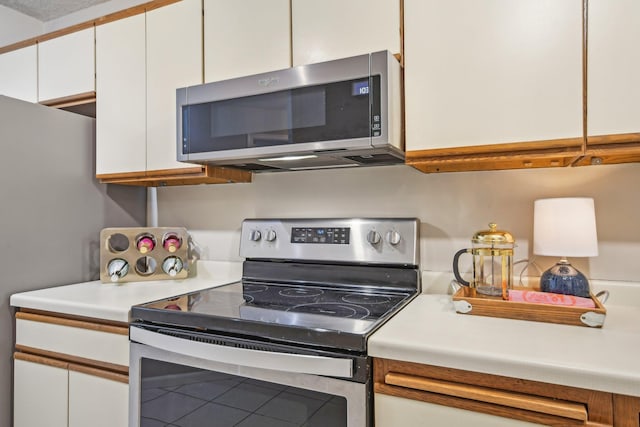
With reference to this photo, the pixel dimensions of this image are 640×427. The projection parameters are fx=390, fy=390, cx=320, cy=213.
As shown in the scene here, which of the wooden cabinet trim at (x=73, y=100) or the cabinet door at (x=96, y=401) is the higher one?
the wooden cabinet trim at (x=73, y=100)

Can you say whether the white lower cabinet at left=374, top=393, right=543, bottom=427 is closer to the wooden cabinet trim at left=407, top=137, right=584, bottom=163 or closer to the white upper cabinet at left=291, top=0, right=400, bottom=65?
the wooden cabinet trim at left=407, top=137, right=584, bottom=163

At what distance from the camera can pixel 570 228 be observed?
1.17 m

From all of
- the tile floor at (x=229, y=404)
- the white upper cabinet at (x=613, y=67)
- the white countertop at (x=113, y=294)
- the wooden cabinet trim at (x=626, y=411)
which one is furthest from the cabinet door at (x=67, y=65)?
the wooden cabinet trim at (x=626, y=411)

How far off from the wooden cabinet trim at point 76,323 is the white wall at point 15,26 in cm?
178

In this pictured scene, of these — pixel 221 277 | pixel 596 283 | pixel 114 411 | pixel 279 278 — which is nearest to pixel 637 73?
pixel 596 283

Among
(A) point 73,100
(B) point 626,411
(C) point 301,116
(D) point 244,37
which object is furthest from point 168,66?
(B) point 626,411

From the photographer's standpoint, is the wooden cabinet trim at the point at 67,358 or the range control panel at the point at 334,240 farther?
the range control panel at the point at 334,240

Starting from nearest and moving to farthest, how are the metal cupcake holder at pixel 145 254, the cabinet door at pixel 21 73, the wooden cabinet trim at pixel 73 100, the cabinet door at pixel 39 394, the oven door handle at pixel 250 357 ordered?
1. the oven door handle at pixel 250 357
2. the cabinet door at pixel 39 394
3. the metal cupcake holder at pixel 145 254
4. the wooden cabinet trim at pixel 73 100
5. the cabinet door at pixel 21 73

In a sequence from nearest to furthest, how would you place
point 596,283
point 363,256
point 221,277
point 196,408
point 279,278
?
point 196,408 → point 596,283 → point 363,256 → point 279,278 → point 221,277

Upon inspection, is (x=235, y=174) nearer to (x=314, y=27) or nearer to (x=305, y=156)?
(x=305, y=156)

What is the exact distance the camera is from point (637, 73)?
101 centimetres

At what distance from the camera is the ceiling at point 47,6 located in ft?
7.48

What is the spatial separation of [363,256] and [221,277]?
2.44 feet

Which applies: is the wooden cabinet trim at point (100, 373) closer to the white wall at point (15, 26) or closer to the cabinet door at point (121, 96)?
the cabinet door at point (121, 96)
